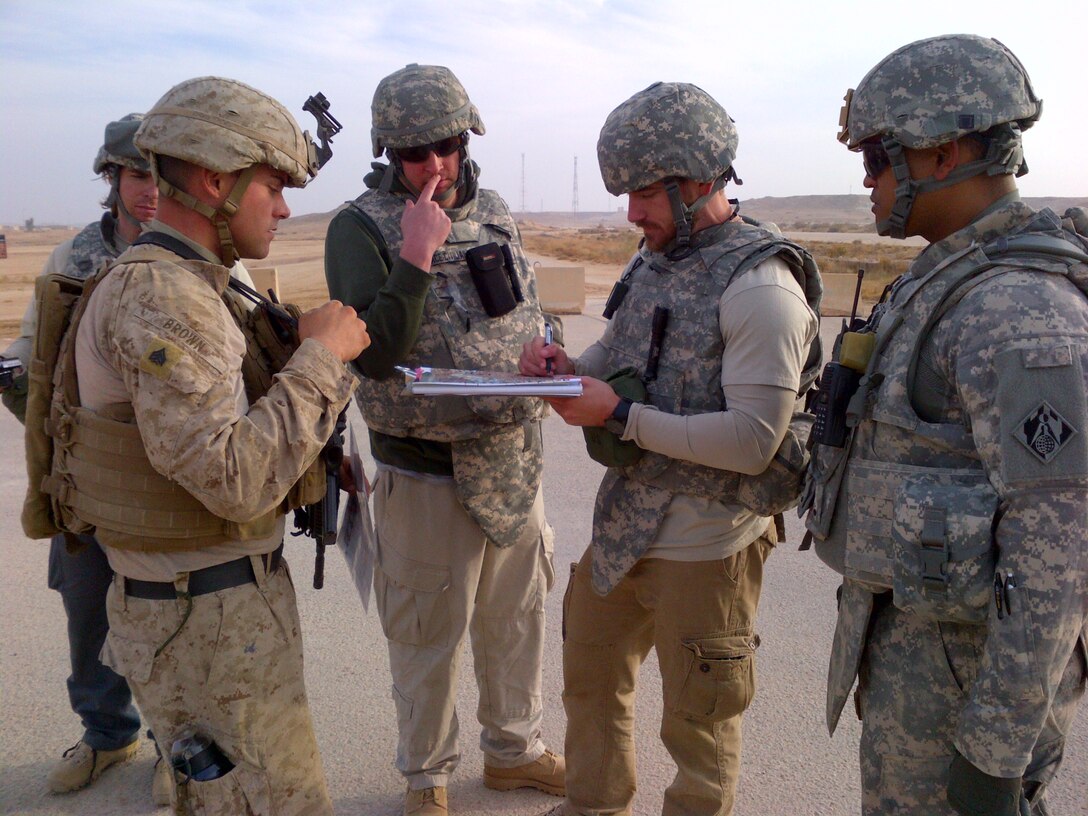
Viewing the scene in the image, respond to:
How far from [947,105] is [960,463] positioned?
2.60 feet

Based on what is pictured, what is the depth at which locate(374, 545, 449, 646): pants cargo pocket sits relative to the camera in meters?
2.90

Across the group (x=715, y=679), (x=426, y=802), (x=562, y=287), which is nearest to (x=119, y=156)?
(x=426, y=802)

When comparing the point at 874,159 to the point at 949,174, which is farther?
the point at 874,159

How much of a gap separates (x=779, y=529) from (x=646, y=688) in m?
1.37

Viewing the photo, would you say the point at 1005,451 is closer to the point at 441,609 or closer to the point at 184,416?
the point at 184,416

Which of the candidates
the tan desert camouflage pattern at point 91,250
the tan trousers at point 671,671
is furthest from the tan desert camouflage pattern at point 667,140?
the tan desert camouflage pattern at point 91,250

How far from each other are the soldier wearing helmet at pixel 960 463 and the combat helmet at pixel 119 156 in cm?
242

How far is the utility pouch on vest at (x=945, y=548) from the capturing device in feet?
5.61

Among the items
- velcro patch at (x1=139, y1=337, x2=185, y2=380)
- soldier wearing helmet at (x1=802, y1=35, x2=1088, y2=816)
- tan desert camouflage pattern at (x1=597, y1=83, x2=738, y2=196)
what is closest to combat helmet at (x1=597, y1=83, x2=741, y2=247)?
tan desert camouflage pattern at (x1=597, y1=83, x2=738, y2=196)

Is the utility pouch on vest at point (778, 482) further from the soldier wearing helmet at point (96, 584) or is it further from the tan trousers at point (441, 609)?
the soldier wearing helmet at point (96, 584)

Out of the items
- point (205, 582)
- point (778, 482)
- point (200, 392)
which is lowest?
point (205, 582)

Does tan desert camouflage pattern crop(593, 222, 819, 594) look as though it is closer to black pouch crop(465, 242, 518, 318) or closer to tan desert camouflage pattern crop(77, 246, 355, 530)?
black pouch crop(465, 242, 518, 318)

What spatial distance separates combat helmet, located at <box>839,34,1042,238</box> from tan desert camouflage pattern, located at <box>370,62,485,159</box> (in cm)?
137

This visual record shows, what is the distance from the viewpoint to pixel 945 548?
68.1 inches
